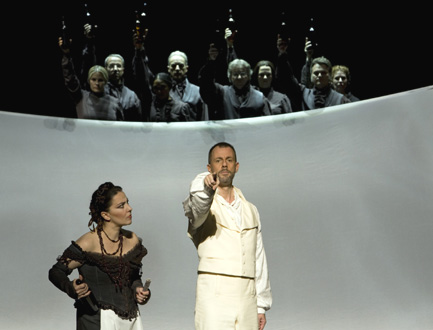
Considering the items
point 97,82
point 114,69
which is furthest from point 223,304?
point 114,69

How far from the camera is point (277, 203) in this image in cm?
452

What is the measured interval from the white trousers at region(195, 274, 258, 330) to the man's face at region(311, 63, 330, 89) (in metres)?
2.63

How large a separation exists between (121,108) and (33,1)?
100cm

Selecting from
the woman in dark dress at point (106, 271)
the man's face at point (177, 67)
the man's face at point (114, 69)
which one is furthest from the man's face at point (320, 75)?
the woman in dark dress at point (106, 271)

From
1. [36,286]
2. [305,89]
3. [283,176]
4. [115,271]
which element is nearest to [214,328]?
[115,271]

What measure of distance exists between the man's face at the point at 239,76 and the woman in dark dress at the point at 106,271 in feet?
7.67

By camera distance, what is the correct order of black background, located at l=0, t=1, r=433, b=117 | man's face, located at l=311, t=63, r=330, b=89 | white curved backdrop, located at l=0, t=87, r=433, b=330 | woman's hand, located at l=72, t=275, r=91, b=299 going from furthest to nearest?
black background, located at l=0, t=1, r=433, b=117 → man's face, located at l=311, t=63, r=330, b=89 → white curved backdrop, located at l=0, t=87, r=433, b=330 → woman's hand, located at l=72, t=275, r=91, b=299

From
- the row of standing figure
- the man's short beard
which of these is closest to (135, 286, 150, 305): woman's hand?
the man's short beard

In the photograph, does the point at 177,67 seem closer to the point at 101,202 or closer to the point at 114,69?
the point at 114,69

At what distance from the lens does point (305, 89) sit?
17.2 ft

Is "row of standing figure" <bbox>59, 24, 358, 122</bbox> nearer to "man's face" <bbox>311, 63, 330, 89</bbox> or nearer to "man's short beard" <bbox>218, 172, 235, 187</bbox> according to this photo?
"man's face" <bbox>311, 63, 330, 89</bbox>

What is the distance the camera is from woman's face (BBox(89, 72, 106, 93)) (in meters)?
5.00

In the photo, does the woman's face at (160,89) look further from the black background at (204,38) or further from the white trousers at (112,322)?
the white trousers at (112,322)

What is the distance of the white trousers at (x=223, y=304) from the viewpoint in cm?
262
